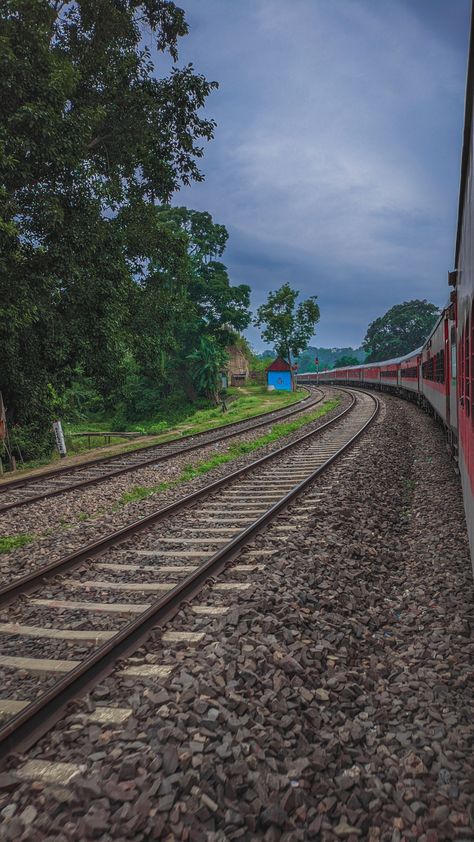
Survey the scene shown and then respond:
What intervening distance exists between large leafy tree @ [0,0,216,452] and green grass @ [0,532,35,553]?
6.01 m

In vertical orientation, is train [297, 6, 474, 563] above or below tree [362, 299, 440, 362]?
below

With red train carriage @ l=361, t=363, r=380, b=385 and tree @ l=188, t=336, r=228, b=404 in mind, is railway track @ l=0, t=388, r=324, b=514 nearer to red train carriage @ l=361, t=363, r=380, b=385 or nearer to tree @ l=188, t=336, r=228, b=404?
tree @ l=188, t=336, r=228, b=404

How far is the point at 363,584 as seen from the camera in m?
5.16

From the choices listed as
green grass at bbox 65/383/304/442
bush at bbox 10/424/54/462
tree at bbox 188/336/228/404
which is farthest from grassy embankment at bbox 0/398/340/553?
tree at bbox 188/336/228/404

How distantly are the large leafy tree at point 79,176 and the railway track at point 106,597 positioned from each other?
7196 mm

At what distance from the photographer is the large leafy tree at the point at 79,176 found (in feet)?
36.2

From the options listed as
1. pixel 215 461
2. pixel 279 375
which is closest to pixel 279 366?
pixel 279 375

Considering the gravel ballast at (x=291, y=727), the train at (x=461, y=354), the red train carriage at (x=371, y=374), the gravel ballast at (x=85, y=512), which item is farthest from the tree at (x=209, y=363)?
the gravel ballast at (x=291, y=727)

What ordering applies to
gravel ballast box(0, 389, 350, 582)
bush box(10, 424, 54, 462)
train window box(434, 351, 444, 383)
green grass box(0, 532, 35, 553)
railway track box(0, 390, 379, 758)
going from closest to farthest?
railway track box(0, 390, 379, 758), gravel ballast box(0, 389, 350, 582), green grass box(0, 532, 35, 553), train window box(434, 351, 444, 383), bush box(10, 424, 54, 462)

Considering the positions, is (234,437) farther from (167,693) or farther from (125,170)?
(167,693)

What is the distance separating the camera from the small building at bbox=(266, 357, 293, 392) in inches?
2254

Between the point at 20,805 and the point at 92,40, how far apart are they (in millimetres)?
19093

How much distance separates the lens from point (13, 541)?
682cm

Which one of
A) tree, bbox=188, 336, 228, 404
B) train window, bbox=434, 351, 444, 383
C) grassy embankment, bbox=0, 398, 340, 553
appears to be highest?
tree, bbox=188, 336, 228, 404
